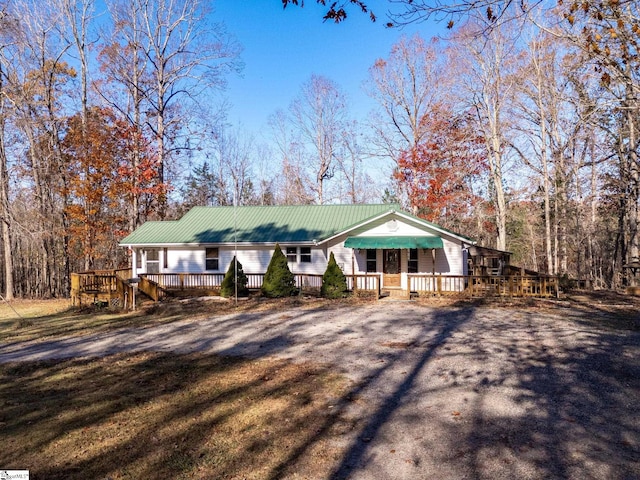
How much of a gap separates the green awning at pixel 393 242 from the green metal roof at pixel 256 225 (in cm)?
111

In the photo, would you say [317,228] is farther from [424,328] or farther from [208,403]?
[208,403]

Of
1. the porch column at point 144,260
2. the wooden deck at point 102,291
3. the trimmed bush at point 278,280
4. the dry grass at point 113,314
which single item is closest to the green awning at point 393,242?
the dry grass at point 113,314

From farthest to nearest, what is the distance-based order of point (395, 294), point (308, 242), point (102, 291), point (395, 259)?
1. point (308, 242)
2. point (395, 259)
3. point (395, 294)
4. point (102, 291)

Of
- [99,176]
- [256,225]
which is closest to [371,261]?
[256,225]

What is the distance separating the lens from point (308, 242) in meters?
19.4

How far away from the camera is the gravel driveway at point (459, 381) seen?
13.3ft

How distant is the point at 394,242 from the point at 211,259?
9291 mm

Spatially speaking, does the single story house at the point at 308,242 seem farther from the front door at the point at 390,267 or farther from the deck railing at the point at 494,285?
the deck railing at the point at 494,285

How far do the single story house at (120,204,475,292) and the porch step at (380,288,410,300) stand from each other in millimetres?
337

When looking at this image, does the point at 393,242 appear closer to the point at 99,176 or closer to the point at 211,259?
the point at 211,259

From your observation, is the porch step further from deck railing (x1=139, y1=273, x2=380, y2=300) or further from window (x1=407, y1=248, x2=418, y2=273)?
window (x1=407, y1=248, x2=418, y2=273)

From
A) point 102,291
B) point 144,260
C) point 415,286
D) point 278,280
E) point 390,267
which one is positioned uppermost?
point 144,260

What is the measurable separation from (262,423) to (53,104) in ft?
86.8

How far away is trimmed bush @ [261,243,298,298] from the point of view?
54.7 ft
